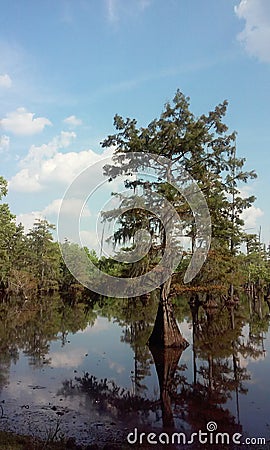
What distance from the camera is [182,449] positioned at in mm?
5469

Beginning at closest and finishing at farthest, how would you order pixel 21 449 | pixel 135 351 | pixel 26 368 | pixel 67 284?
pixel 21 449
pixel 26 368
pixel 135 351
pixel 67 284

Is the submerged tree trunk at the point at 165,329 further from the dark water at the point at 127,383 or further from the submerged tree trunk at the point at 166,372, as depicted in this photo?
the dark water at the point at 127,383

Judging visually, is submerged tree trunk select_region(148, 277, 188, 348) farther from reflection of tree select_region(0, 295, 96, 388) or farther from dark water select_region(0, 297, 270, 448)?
reflection of tree select_region(0, 295, 96, 388)

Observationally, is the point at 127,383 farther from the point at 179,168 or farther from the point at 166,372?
the point at 179,168

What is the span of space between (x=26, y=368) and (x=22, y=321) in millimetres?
10521

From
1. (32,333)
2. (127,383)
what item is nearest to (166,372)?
(127,383)

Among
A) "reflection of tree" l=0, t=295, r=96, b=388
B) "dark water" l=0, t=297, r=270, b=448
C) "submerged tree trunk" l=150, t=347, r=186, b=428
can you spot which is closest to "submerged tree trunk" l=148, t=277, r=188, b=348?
"submerged tree trunk" l=150, t=347, r=186, b=428

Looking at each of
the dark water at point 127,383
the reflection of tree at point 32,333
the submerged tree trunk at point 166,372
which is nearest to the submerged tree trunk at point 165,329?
the submerged tree trunk at point 166,372

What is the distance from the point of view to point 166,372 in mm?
10344

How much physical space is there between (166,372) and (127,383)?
4.33ft

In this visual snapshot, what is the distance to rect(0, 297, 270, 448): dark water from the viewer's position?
6.55 metres

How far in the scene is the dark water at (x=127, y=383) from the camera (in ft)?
21.5

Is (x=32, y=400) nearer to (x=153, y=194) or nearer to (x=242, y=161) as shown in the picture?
(x=153, y=194)

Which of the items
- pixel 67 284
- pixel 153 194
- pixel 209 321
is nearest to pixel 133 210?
pixel 153 194
